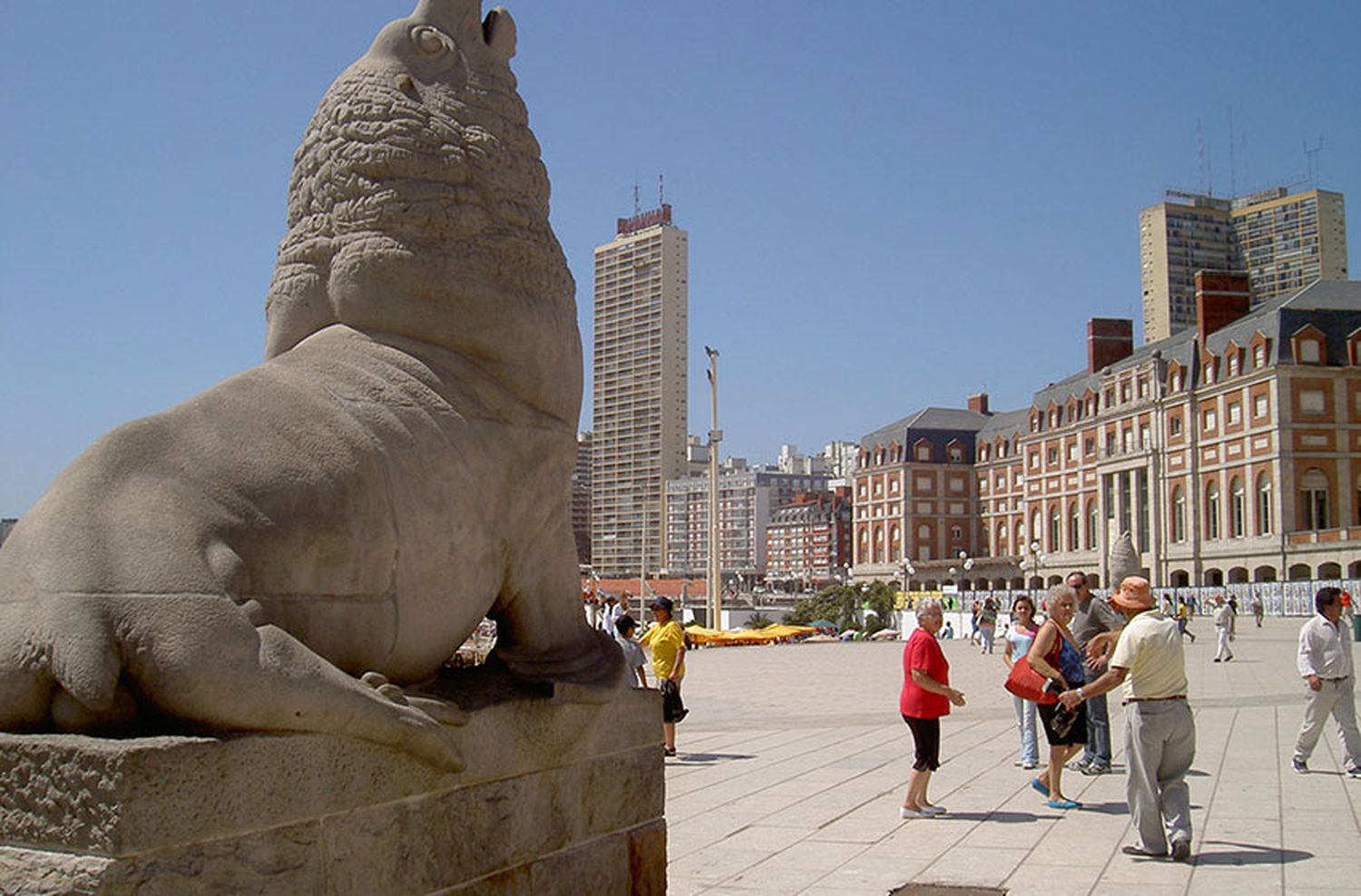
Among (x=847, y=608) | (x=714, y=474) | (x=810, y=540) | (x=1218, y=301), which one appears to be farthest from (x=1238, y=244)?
(x=714, y=474)

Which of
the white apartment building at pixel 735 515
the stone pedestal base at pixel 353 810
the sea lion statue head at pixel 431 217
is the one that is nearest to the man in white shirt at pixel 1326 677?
the stone pedestal base at pixel 353 810

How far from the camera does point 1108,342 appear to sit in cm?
6831

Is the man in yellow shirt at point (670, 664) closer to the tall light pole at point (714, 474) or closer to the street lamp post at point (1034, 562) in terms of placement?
the tall light pole at point (714, 474)

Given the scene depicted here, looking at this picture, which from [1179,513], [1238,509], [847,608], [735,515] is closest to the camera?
[1238,509]

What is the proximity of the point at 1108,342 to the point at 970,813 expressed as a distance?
6460 centimetres

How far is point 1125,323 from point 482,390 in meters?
70.4

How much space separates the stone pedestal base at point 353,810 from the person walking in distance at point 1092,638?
20.2 ft

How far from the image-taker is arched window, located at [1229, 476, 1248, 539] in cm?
5216

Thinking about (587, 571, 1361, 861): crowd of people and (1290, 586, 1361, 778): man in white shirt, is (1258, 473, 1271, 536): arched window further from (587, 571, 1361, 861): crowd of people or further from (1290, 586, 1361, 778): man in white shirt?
(1290, 586, 1361, 778): man in white shirt

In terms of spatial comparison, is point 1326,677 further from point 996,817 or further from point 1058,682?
point 996,817

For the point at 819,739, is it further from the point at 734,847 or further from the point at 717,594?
the point at 717,594

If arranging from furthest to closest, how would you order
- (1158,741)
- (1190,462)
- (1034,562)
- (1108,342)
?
(1108,342) → (1190,462) → (1034,562) → (1158,741)

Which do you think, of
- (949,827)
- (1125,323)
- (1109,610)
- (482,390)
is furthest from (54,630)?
(1125,323)

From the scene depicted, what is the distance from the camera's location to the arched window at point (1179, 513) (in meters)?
56.2
